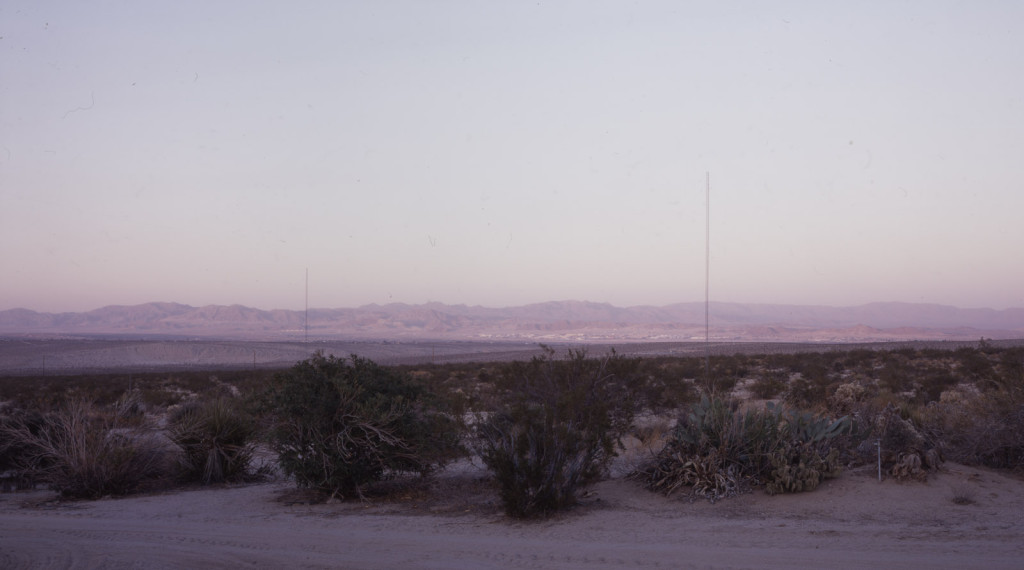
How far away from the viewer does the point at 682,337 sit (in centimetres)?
13888

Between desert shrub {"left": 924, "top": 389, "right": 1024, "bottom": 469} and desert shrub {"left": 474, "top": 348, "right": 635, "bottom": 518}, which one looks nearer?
desert shrub {"left": 474, "top": 348, "right": 635, "bottom": 518}

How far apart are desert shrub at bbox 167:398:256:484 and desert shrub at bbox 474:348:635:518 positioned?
434 centimetres

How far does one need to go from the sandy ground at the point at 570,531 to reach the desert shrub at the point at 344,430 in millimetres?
479

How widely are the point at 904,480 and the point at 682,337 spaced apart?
431ft

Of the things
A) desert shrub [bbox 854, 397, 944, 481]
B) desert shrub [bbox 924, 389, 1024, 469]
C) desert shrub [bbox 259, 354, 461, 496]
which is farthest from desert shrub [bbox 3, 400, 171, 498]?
desert shrub [bbox 924, 389, 1024, 469]

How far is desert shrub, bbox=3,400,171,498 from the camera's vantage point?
40.2 ft

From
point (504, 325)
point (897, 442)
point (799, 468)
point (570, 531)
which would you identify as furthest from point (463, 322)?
point (570, 531)

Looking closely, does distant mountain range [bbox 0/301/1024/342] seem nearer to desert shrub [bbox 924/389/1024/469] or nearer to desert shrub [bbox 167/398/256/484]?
desert shrub [bbox 167/398/256/484]

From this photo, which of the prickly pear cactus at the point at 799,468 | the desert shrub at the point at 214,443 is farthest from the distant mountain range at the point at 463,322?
the prickly pear cactus at the point at 799,468

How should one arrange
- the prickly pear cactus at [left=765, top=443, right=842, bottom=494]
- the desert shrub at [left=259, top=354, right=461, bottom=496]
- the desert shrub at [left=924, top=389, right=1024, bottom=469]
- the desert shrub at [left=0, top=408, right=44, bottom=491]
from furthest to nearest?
the desert shrub at [left=0, top=408, right=44, bottom=491], the desert shrub at [left=259, top=354, right=461, bottom=496], the desert shrub at [left=924, top=389, right=1024, bottom=469], the prickly pear cactus at [left=765, top=443, right=842, bottom=494]

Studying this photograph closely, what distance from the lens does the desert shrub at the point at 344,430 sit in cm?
1127

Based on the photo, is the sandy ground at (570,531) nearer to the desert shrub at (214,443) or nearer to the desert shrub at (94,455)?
the desert shrub at (94,455)

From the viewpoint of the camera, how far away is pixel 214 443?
13.4 meters

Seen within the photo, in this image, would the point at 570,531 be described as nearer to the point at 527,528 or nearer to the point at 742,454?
the point at 527,528
